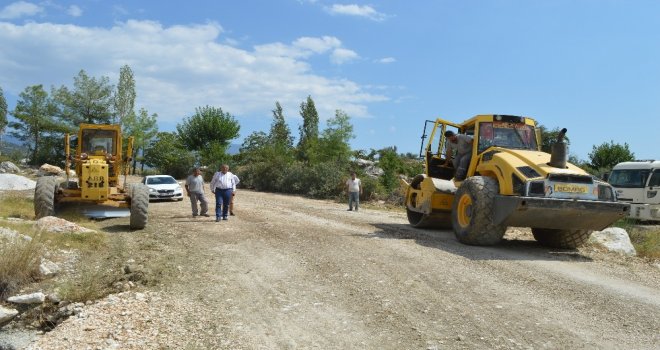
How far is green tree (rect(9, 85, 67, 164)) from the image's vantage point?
2044 inches

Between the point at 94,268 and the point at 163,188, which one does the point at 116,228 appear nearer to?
the point at 94,268

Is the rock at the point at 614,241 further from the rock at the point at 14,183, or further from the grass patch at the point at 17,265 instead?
the rock at the point at 14,183

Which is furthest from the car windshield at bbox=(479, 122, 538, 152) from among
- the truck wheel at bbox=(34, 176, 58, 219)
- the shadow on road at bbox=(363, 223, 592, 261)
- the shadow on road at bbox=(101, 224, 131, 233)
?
the truck wheel at bbox=(34, 176, 58, 219)

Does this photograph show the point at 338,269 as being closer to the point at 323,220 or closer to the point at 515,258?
the point at 515,258

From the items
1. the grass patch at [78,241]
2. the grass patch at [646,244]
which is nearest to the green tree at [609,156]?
the grass patch at [646,244]

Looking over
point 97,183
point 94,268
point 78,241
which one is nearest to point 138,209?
point 97,183

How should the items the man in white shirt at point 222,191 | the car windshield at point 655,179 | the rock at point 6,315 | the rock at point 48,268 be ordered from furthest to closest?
the car windshield at point 655,179
the man in white shirt at point 222,191
the rock at point 48,268
the rock at point 6,315

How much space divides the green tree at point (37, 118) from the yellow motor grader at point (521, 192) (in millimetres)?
48391

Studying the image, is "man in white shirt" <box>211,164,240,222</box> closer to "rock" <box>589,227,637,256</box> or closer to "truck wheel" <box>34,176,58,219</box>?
"truck wheel" <box>34,176,58,219</box>

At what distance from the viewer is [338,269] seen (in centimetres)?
858

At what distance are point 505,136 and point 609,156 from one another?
36142mm

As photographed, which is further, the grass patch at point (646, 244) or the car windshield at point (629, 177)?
the car windshield at point (629, 177)

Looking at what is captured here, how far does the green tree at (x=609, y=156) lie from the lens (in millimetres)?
42906

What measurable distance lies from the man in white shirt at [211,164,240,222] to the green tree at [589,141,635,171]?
3594 centimetres
